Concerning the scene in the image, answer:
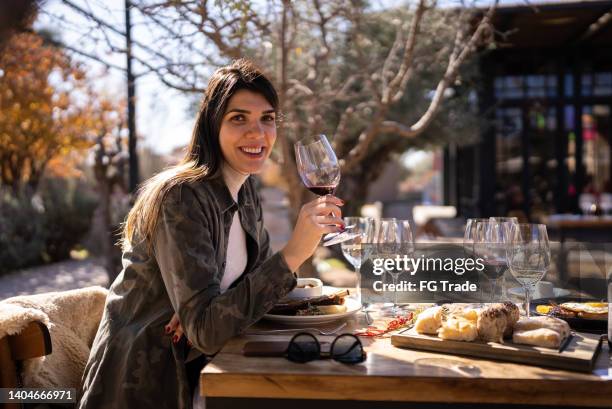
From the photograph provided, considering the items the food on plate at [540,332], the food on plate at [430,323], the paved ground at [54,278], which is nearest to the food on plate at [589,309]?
the food on plate at [540,332]

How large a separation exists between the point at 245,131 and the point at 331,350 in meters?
0.81

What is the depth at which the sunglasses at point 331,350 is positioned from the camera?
1450mm

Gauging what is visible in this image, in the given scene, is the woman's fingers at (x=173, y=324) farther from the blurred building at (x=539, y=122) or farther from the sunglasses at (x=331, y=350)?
the blurred building at (x=539, y=122)

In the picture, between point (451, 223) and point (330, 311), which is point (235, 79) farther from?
point (451, 223)

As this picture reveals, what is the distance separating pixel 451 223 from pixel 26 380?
352 inches

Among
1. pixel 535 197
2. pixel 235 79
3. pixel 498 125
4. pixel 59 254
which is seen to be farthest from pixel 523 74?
pixel 235 79

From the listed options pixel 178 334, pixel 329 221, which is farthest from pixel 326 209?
pixel 178 334

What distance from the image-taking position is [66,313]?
7.70ft

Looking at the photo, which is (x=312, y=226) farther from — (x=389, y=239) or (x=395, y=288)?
(x=395, y=288)

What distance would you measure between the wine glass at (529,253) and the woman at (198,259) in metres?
0.55

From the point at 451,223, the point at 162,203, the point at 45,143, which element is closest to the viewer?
the point at 162,203

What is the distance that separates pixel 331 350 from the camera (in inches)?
58.2

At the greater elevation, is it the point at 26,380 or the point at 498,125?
the point at 498,125

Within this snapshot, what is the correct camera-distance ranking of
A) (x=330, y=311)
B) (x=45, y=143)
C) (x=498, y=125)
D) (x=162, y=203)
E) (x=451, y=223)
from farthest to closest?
(x=45, y=143) < (x=498, y=125) < (x=451, y=223) < (x=330, y=311) < (x=162, y=203)
